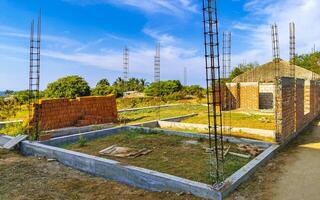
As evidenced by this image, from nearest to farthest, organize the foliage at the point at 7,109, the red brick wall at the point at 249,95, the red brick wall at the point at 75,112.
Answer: the red brick wall at the point at 75,112
the foliage at the point at 7,109
the red brick wall at the point at 249,95

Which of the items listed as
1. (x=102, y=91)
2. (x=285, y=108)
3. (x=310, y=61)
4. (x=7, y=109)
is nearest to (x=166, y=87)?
(x=102, y=91)

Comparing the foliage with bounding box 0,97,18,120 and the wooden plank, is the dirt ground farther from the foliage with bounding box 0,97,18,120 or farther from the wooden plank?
the foliage with bounding box 0,97,18,120

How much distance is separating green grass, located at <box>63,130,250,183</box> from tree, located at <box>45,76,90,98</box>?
13848 millimetres

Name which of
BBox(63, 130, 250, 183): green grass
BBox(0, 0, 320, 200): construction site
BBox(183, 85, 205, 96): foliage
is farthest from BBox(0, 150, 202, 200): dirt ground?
BBox(183, 85, 205, 96): foliage

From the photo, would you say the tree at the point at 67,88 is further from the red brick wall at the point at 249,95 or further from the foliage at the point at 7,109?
the red brick wall at the point at 249,95

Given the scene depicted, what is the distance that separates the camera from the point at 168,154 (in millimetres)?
5273

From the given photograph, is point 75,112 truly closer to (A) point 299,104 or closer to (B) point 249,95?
(A) point 299,104

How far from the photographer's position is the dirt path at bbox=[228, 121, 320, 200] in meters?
3.43

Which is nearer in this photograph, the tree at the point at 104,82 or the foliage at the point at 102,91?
the foliage at the point at 102,91

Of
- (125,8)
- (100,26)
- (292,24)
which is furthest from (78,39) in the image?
(292,24)

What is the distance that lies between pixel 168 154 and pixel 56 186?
233 centimetres

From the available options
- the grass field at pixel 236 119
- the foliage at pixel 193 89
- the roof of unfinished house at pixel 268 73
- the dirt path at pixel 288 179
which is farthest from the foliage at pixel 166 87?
the dirt path at pixel 288 179

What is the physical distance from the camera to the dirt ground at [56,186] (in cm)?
346

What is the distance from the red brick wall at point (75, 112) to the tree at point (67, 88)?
9477 mm
